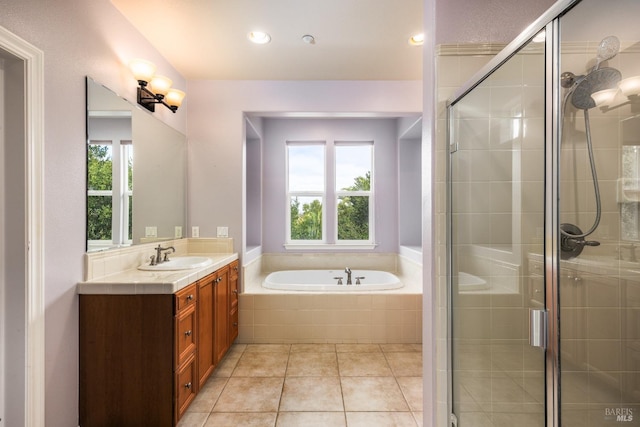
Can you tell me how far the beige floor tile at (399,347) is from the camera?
284cm

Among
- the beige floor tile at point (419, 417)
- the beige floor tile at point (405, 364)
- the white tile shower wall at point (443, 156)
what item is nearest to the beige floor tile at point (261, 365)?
the beige floor tile at point (405, 364)

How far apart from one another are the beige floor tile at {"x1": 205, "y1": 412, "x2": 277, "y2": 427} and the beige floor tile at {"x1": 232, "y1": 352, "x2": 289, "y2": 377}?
474 millimetres

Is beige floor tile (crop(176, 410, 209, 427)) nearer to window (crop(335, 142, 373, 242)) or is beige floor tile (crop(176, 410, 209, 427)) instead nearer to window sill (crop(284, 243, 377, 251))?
window sill (crop(284, 243, 377, 251))

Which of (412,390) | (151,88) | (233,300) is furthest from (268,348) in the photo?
(151,88)

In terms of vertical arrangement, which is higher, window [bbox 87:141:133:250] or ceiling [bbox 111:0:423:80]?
ceiling [bbox 111:0:423:80]

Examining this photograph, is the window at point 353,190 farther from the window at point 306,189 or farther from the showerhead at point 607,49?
the showerhead at point 607,49

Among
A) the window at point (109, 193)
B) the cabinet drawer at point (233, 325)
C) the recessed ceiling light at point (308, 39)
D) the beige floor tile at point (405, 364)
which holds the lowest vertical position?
the beige floor tile at point (405, 364)

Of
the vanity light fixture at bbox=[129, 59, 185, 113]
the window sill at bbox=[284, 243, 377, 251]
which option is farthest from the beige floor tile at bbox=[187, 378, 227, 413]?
the vanity light fixture at bbox=[129, 59, 185, 113]

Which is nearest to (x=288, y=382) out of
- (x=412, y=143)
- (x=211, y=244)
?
(x=211, y=244)

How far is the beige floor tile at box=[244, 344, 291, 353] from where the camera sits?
2822 mm

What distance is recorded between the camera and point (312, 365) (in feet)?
8.36

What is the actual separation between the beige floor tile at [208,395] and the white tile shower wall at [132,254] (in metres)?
1.01

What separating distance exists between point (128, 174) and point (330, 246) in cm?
260

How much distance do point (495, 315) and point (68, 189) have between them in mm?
2247
